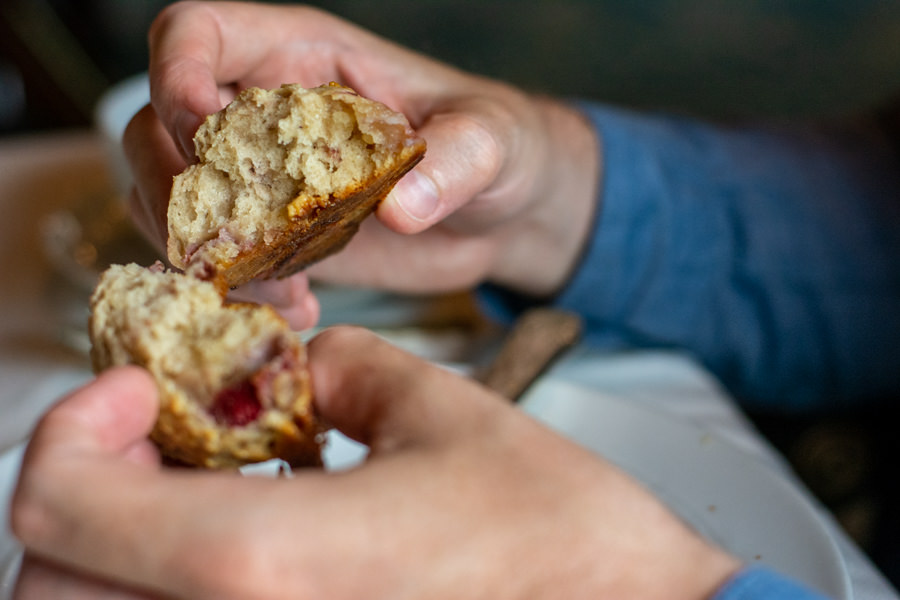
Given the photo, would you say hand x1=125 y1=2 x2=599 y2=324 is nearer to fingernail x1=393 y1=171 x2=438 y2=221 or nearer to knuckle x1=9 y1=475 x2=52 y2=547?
fingernail x1=393 y1=171 x2=438 y2=221

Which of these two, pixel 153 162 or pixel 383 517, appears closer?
pixel 383 517

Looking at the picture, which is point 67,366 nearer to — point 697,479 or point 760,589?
point 697,479

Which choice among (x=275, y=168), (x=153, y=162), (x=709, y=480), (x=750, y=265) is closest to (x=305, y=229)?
(x=275, y=168)

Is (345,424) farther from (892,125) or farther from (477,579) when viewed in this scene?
(892,125)

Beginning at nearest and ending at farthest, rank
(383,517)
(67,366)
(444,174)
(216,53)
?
(383,517) < (444,174) < (216,53) < (67,366)

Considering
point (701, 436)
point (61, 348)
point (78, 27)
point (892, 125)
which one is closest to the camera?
point (701, 436)

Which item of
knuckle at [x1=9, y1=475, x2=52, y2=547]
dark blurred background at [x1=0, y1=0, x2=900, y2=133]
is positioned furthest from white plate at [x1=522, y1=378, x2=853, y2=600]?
dark blurred background at [x1=0, y1=0, x2=900, y2=133]

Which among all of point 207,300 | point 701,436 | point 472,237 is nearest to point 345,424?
point 207,300
